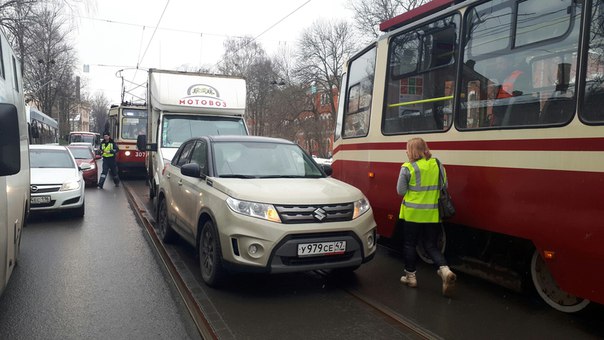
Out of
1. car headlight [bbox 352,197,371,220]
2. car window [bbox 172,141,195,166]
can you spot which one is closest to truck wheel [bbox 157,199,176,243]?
car window [bbox 172,141,195,166]

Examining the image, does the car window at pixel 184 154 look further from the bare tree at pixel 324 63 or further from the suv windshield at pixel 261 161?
the bare tree at pixel 324 63

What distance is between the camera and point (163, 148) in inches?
404

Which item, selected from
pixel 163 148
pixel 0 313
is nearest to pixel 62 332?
pixel 0 313

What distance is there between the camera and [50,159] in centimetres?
1079

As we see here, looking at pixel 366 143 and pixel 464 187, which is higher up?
pixel 366 143

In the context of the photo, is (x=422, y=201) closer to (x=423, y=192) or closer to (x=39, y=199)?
(x=423, y=192)

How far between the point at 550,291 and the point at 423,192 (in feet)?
5.08

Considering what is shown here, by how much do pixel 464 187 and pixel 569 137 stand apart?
1326 mm

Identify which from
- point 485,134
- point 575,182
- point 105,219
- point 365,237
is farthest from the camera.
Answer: point 105,219

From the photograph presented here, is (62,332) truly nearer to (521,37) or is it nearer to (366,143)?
(366,143)

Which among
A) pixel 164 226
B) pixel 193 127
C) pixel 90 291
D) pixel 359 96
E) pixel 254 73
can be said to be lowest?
pixel 90 291

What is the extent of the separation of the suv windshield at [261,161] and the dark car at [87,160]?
1137 centimetres

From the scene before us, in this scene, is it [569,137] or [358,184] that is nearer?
[569,137]

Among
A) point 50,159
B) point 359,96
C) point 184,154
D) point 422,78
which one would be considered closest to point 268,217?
point 422,78
